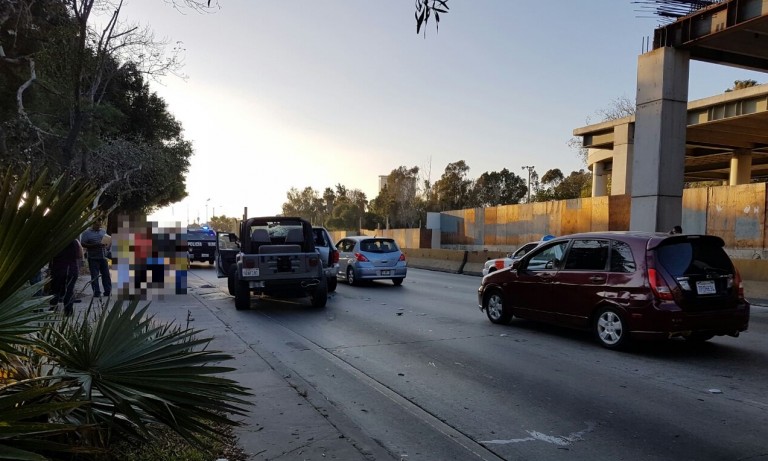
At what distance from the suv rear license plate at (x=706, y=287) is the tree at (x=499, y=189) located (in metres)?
62.0

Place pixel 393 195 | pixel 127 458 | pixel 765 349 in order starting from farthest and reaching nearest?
pixel 393 195
pixel 765 349
pixel 127 458

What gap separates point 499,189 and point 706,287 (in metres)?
63.4

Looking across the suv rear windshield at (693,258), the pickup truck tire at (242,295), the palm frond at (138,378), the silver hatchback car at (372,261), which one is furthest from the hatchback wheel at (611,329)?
the silver hatchback car at (372,261)

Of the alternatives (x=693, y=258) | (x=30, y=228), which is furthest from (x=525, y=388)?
(x=30, y=228)

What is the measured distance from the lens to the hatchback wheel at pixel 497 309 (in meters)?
9.70

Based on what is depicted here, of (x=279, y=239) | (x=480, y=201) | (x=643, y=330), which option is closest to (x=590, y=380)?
(x=643, y=330)

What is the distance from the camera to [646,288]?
23.6ft

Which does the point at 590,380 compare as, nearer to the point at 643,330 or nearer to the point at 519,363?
the point at 519,363

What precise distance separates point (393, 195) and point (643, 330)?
5899 centimetres

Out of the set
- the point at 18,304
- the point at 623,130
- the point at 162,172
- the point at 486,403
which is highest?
the point at 623,130

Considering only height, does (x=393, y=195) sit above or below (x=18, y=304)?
above

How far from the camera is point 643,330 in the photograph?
7191 millimetres

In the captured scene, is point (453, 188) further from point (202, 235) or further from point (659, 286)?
point (659, 286)

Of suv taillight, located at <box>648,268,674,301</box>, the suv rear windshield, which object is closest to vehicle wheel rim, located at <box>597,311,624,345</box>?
suv taillight, located at <box>648,268,674,301</box>
